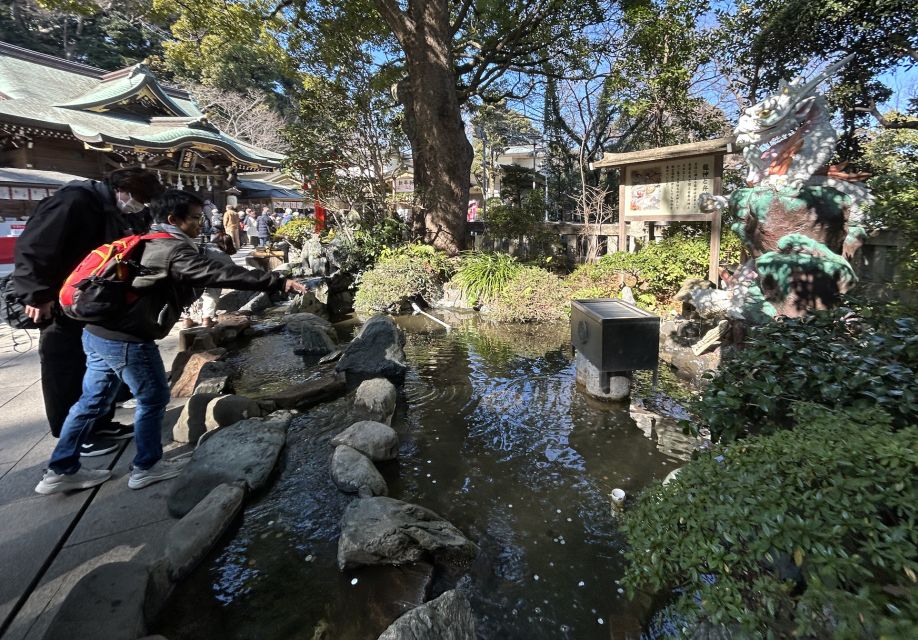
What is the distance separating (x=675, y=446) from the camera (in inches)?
159

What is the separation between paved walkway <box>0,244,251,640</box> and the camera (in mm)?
2217

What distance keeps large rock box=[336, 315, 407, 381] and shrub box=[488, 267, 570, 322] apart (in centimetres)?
316

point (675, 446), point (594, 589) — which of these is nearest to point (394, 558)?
point (594, 589)

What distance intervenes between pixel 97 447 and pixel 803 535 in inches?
168

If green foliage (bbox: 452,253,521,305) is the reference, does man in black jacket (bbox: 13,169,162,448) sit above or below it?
above

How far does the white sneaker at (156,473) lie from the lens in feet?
10.2

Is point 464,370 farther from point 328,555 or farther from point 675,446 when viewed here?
point 328,555

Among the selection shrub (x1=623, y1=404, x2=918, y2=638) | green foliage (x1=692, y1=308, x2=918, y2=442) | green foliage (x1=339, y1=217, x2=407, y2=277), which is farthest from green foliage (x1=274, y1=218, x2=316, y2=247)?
shrub (x1=623, y1=404, x2=918, y2=638)

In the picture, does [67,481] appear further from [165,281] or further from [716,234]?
[716,234]

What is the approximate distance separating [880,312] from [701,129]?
11.8 m

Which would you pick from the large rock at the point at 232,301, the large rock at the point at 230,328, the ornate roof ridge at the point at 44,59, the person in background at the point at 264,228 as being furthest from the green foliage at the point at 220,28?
the ornate roof ridge at the point at 44,59

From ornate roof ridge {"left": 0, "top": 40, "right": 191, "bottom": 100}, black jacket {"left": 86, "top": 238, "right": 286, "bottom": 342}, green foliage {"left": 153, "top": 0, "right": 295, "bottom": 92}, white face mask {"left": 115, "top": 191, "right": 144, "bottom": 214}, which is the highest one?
ornate roof ridge {"left": 0, "top": 40, "right": 191, "bottom": 100}

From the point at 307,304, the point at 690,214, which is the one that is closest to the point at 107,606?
the point at 307,304

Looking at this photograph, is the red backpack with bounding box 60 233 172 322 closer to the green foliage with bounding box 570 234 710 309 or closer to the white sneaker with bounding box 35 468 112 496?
the white sneaker with bounding box 35 468 112 496
